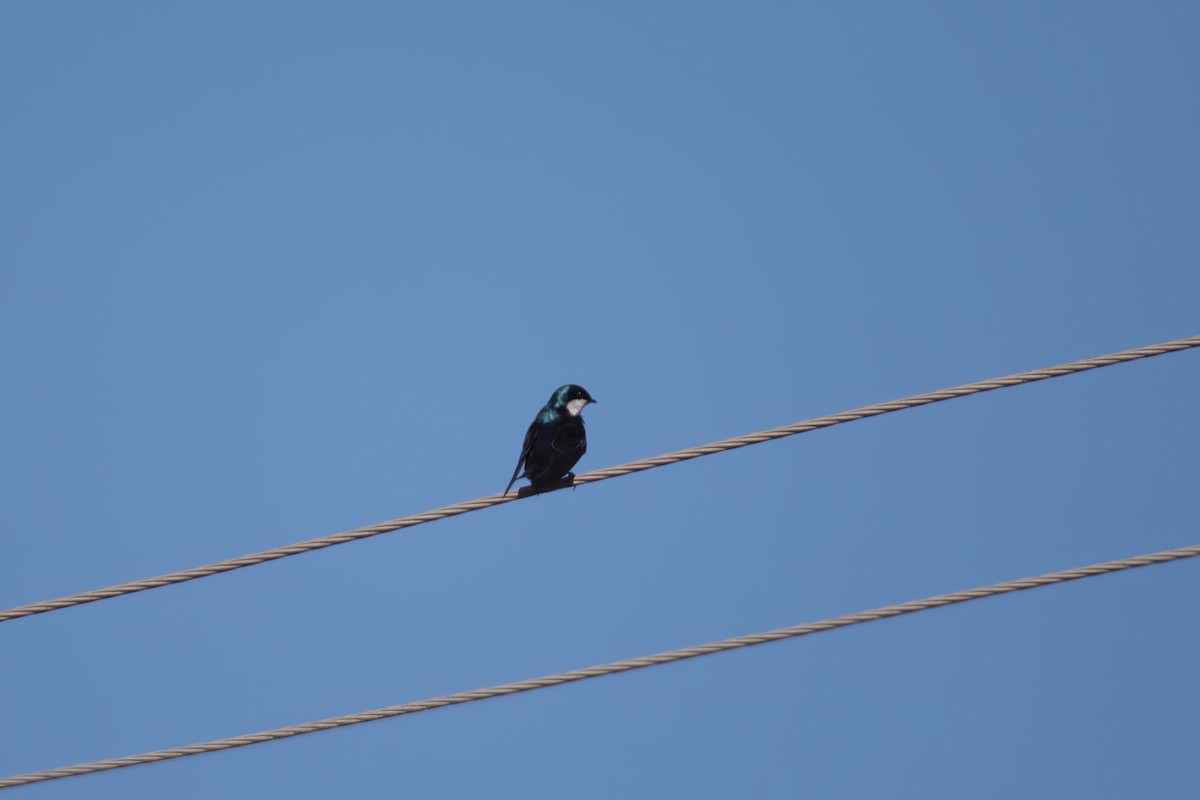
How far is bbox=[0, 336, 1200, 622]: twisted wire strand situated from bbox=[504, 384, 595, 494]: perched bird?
78.1 inches

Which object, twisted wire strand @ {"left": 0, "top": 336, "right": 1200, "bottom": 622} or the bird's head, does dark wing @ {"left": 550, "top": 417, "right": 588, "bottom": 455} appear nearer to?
the bird's head

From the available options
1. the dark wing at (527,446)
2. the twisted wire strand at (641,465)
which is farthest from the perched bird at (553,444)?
the twisted wire strand at (641,465)

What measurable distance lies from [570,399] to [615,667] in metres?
3.09

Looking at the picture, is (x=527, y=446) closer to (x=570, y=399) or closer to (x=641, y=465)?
(x=570, y=399)

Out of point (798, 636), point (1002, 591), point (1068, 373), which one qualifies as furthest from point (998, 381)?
point (798, 636)

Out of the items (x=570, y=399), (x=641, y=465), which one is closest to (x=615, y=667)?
(x=641, y=465)

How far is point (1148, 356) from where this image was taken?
7.27 m

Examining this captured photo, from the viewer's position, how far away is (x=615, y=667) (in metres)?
7.75

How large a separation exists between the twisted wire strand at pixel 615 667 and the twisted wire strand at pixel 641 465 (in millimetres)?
796

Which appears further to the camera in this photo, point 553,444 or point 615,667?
point 553,444

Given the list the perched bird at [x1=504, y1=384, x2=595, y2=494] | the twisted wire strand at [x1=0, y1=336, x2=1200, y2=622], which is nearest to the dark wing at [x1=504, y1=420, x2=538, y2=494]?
the perched bird at [x1=504, y1=384, x2=595, y2=494]

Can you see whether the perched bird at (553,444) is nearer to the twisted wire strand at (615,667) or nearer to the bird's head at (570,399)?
the bird's head at (570,399)

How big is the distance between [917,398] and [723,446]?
919 millimetres

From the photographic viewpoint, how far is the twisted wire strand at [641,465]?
7297 millimetres
